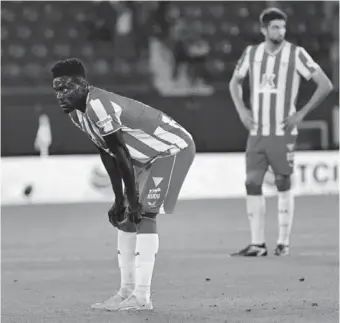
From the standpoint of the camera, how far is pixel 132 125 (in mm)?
6023

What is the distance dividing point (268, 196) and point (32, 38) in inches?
284

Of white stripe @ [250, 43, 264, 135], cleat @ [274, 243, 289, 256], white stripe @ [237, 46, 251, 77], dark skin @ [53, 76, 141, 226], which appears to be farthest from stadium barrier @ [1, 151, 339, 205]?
dark skin @ [53, 76, 141, 226]

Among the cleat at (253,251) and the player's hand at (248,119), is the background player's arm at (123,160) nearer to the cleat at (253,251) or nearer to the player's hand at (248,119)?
the cleat at (253,251)

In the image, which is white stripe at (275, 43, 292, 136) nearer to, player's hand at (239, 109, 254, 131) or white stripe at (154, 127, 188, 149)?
player's hand at (239, 109, 254, 131)

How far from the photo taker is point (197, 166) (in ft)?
51.9

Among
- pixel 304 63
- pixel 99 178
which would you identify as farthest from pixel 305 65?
pixel 99 178

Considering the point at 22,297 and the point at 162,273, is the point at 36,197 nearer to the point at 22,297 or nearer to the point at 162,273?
the point at 162,273

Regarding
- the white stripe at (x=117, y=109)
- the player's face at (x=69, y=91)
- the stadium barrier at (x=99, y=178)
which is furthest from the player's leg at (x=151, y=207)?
the stadium barrier at (x=99, y=178)

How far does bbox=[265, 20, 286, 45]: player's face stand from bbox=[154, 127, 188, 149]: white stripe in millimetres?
2947

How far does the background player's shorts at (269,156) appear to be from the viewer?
30.0 ft

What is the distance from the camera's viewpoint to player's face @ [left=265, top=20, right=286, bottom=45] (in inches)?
350

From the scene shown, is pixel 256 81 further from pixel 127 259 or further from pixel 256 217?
pixel 127 259

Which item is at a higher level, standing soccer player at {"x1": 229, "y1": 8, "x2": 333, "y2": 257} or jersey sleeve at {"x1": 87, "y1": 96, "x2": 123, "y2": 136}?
jersey sleeve at {"x1": 87, "y1": 96, "x2": 123, "y2": 136}

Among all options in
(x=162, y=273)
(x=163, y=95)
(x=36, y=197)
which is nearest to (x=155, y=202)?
(x=162, y=273)
